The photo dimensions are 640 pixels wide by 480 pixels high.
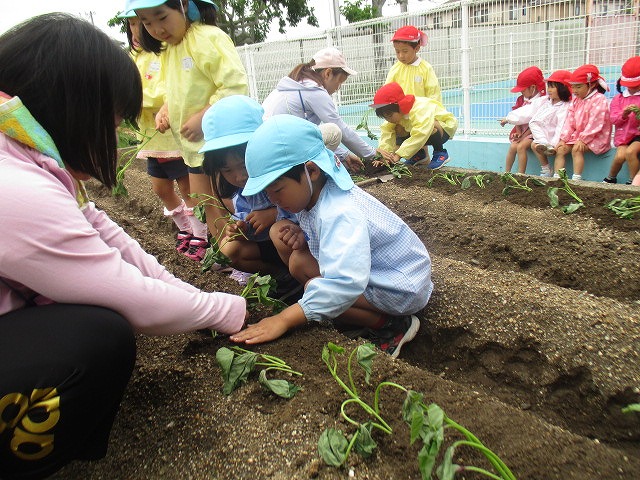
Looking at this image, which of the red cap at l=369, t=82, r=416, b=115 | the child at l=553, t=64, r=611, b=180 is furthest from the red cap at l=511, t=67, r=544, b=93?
the red cap at l=369, t=82, r=416, b=115

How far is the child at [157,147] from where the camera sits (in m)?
3.19

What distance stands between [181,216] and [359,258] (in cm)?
221

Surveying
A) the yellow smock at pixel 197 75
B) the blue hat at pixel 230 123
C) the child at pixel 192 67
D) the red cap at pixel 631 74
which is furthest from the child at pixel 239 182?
the red cap at pixel 631 74

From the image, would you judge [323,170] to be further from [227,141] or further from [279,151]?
[227,141]

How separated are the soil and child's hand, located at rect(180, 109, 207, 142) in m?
0.74

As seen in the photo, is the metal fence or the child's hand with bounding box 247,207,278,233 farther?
the metal fence

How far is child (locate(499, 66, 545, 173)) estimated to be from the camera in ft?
18.0

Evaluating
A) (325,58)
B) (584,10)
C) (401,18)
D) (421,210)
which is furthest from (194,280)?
(401,18)

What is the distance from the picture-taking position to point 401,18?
6.54m

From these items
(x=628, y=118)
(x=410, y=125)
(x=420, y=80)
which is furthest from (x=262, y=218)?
(x=628, y=118)

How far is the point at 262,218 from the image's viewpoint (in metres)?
2.47

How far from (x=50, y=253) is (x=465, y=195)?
3.22 metres

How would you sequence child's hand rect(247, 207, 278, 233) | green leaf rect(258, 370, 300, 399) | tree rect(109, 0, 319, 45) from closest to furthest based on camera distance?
green leaf rect(258, 370, 300, 399) → child's hand rect(247, 207, 278, 233) → tree rect(109, 0, 319, 45)

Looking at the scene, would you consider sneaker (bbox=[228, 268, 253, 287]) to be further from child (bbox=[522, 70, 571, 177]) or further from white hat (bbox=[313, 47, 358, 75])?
child (bbox=[522, 70, 571, 177])
